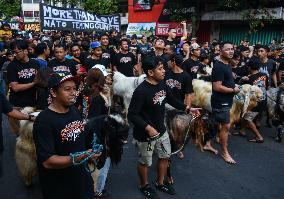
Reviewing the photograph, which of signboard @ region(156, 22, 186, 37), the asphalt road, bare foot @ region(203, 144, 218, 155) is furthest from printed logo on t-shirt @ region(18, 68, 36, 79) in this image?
signboard @ region(156, 22, 186, 37)

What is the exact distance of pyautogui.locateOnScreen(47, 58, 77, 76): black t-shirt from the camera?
680cm

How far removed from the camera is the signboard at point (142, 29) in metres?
29.5

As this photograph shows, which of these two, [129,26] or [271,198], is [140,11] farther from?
[271,198]

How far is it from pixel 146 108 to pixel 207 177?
1952 millimetres

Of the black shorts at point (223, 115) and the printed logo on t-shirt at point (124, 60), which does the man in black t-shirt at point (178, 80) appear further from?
the printed logo on t-shirt at point (124, 60)

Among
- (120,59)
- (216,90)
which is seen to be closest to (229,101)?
(216,90)

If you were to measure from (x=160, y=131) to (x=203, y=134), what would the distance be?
1.14 m

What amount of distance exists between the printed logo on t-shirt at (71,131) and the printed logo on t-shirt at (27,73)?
3138 millimetres

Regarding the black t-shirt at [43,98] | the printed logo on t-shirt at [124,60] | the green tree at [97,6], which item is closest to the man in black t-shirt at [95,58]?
the printed logo on t-shirt at [124,60]

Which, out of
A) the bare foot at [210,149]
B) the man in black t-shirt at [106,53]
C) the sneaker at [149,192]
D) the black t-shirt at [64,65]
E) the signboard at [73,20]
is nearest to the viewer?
the sneaker at [149,192]

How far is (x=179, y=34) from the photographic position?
26.1m

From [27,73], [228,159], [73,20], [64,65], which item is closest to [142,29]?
[73,20]

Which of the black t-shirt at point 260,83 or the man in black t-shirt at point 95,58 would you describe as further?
the man in black t-shirt at point 95,58

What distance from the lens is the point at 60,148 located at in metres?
3.10
